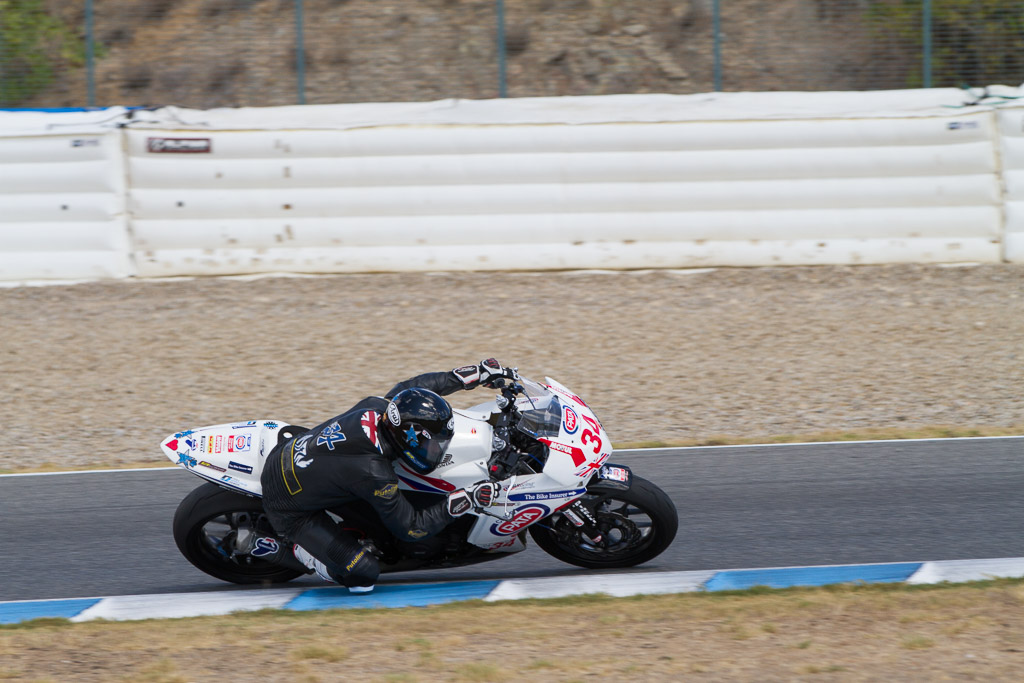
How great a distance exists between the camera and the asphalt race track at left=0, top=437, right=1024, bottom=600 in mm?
6215

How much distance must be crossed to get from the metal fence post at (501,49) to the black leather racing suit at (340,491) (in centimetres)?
1055

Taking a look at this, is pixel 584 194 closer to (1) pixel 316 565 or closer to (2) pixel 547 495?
(2) pixel 547 495

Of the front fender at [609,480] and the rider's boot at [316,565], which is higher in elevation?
the front fender at [609,480]

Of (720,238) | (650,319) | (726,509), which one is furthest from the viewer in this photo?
(720,238)

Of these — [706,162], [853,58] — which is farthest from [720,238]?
[853,58]

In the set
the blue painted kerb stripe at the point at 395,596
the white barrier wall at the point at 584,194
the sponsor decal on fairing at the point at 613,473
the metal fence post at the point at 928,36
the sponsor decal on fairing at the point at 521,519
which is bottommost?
the blue painted kerb stripe at the point at 395,596

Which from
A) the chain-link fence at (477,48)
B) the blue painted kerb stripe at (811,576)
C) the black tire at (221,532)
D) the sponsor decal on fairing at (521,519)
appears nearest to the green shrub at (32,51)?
the chain-link fence at (477,48)

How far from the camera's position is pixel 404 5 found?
17.0 meters

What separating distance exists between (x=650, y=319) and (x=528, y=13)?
23.5 feet

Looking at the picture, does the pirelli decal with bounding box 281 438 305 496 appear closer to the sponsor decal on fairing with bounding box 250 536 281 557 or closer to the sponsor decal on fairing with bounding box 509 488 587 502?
the sponsor decal on fairing with bounding box 250 536 281 557

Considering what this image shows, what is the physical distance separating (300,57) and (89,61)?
2.94m

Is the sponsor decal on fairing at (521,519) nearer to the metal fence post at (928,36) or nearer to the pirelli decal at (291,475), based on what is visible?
the pirelli decal at (291,475)

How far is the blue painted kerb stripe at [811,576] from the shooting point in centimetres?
574

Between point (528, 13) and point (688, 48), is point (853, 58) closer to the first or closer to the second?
point (688, 48)
